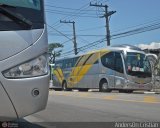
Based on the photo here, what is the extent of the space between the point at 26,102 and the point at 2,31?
33.4 inches

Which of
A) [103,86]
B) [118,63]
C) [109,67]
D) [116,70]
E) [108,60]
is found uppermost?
[108,60]

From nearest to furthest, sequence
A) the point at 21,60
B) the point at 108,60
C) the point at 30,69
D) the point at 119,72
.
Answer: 1. the point at 21,60
2. the point at 30,69
3. the point at 119,72
4. the point at 108,60

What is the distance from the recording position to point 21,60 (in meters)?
4.84

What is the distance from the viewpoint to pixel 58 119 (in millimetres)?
10016

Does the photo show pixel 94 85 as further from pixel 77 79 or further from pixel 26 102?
pixel 26 102

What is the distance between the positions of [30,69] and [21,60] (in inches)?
6.7

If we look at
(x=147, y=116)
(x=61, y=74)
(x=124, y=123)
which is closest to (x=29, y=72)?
(x=124, y=123)

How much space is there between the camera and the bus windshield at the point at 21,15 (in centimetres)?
488

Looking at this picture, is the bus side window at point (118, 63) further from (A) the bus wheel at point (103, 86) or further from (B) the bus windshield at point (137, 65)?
(A) the bus wheel at point (103, 86)

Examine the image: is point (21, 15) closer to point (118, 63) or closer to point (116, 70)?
point (118, 63)

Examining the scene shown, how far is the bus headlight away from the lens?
4801 mm

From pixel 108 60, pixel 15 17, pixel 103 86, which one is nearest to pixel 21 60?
pixel 15 17

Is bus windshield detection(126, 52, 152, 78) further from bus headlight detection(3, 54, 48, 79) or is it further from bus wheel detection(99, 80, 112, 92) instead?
bus headlight detection(3, 54, 48, 79)

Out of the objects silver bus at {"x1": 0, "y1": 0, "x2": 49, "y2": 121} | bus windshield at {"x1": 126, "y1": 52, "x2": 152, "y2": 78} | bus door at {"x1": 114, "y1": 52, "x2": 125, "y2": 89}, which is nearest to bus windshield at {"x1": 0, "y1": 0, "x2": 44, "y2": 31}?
silver bus at {"x1": 0, "y1": 0, "x2": 49, "y2": 121}
